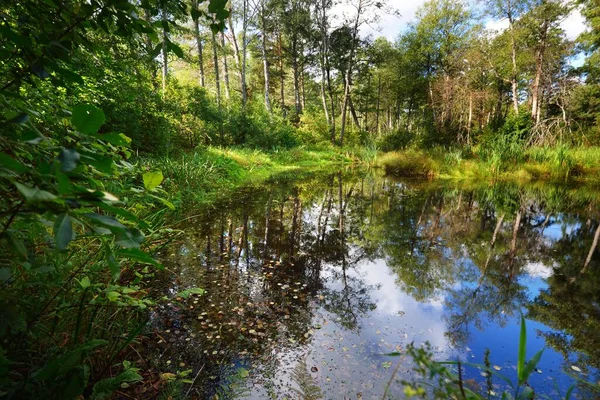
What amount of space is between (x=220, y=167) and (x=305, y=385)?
8.27 metres

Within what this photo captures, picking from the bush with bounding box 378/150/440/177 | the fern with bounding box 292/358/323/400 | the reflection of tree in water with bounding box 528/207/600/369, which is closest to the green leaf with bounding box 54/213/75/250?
the fern with bounding box 292/358/323/400

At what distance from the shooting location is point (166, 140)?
831 centimetres

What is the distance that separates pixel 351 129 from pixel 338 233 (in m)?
20.4

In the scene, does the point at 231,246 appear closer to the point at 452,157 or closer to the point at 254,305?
the point at 254,305

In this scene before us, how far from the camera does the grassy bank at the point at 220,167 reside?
6.46 m

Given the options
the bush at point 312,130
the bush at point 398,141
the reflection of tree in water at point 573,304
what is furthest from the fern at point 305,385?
the bush at point 312,130

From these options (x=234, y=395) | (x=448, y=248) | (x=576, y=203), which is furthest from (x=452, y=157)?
(x=234, y=395)

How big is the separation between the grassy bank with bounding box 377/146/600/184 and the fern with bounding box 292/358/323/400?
38.4 ft

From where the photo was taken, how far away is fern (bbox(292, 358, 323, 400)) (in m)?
1.89

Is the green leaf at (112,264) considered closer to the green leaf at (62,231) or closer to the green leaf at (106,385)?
the green leaf at (62,231)

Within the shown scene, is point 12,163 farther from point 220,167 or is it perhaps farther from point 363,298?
point 220,167

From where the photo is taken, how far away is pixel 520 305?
9.80ft

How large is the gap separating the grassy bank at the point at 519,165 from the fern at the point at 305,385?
11.7 metres

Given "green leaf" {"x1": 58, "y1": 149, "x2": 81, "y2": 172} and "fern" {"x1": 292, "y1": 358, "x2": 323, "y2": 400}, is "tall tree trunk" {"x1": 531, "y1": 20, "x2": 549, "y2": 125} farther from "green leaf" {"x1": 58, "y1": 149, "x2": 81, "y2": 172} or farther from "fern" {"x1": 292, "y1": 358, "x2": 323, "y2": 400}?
"green leaf" {"x1": 58, "y1": 149, "x2": 81, "y2": 172}
